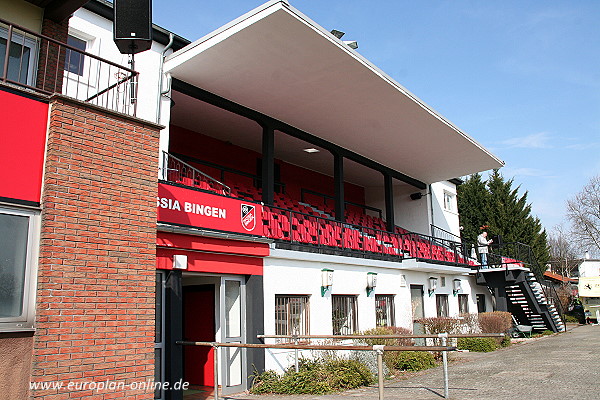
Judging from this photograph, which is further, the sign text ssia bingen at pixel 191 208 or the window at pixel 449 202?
the window at pixel 449 202

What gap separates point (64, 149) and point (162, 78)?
5.44 meters

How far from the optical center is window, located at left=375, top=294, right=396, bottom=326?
15.2m

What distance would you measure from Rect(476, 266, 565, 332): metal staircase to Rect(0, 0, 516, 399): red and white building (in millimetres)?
954

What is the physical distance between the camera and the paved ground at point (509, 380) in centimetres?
852

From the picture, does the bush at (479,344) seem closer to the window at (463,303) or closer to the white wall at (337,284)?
the white wall at (337,284)

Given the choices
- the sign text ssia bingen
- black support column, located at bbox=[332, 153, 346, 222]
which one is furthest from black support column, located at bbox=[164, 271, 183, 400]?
black support column, located at bbox=[332, 153, 346, 222]

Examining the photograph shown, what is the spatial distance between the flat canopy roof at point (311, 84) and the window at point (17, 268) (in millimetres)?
5734

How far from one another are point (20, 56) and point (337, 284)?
8.57 meters

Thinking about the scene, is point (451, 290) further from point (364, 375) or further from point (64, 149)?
point (64, 149)

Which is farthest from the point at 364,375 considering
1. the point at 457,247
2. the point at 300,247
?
the point at 457,247

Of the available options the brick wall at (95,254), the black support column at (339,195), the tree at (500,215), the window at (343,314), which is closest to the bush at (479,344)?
the window at (343,314)

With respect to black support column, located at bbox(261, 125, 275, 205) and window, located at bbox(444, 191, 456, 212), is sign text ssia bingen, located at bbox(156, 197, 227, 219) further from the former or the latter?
window, located at bbox(444, 191, 456, 212)

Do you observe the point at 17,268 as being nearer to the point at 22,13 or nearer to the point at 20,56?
the point at 20,56

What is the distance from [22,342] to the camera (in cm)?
546
